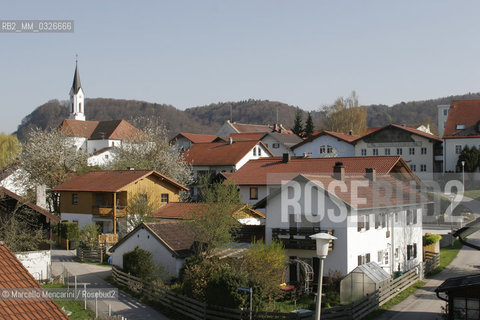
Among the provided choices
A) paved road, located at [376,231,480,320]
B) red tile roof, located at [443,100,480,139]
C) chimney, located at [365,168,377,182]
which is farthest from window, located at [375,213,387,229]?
red tile roof, located at [443,100,480,139]

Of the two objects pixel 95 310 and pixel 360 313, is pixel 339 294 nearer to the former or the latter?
pixel 360 313

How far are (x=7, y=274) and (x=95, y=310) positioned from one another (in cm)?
1231

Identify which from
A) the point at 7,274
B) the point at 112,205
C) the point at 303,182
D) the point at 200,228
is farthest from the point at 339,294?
the point at 112,205

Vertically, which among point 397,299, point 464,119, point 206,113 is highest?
point 206,113

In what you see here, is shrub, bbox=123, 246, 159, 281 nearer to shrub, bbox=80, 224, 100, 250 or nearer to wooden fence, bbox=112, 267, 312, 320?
wooden fence, bbox=112, 267, 312, 320

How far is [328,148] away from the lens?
66625mm

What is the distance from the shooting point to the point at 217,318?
20.6 m

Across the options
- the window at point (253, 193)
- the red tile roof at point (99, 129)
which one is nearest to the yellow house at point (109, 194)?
the window at point (253, 193)

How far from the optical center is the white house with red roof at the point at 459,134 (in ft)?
197

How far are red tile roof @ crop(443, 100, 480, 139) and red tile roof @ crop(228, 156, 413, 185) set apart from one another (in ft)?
73.3

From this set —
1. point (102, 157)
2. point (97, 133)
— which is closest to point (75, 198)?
point (102, 157)

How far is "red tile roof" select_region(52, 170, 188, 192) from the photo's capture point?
40656 mm

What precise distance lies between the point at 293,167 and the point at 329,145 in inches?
850

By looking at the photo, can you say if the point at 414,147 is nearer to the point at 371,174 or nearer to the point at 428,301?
the point at 371,174
